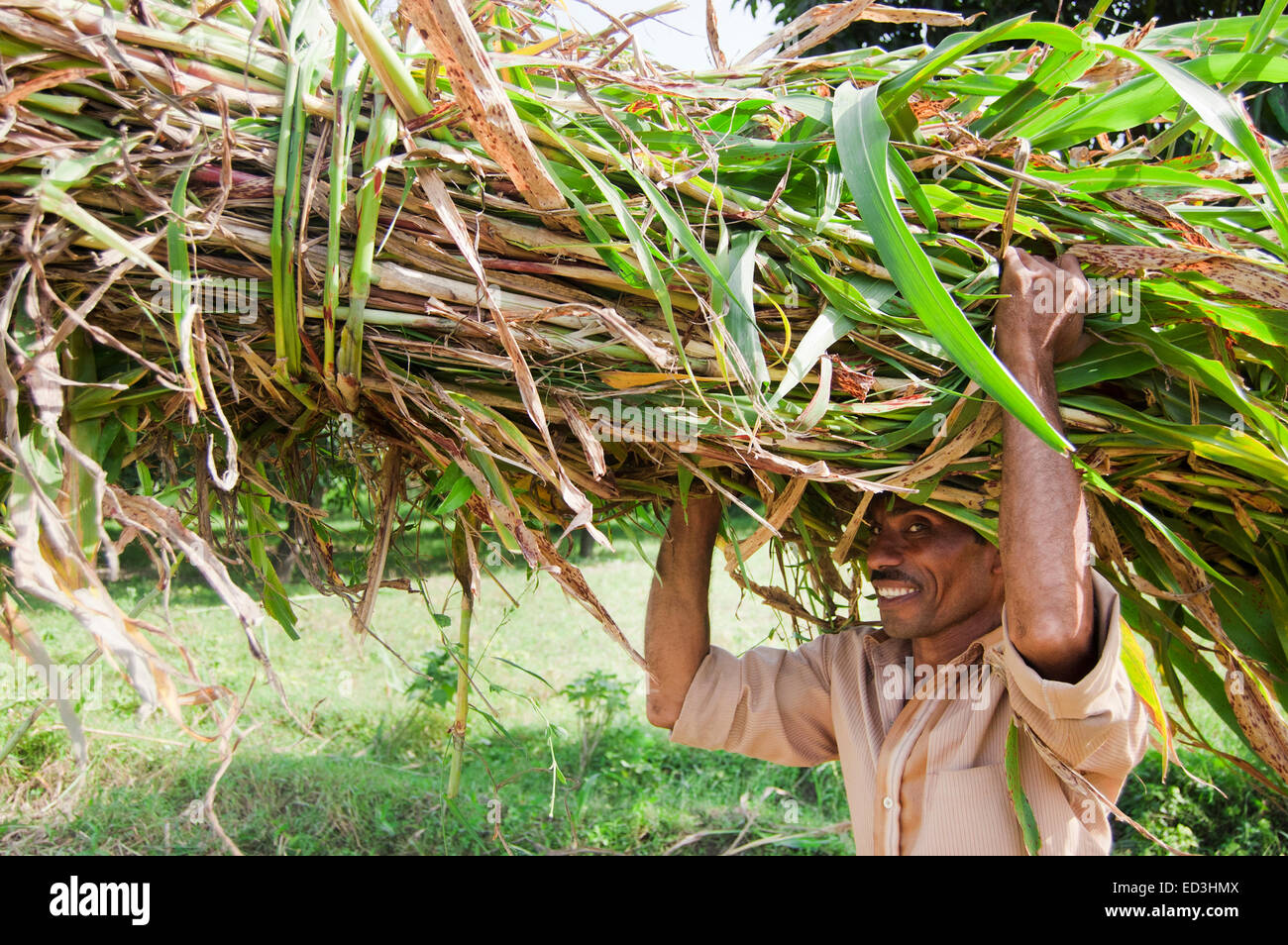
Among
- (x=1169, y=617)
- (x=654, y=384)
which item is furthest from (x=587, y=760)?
(x=654, y=384)

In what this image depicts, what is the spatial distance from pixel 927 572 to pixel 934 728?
25 cm

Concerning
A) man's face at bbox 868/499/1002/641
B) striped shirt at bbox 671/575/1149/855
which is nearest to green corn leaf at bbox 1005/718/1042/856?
striped shirt at bbox 671/575/1149/855

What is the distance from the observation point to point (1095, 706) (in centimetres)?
121

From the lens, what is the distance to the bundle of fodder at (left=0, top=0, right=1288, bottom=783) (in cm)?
87

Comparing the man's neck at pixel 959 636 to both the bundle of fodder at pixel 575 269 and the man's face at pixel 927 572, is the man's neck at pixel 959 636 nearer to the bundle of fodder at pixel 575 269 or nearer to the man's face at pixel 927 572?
the man's face at pixel 927 572

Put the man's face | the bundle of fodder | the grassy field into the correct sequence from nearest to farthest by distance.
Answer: the bundle of fodder, the man's face, the grassy field

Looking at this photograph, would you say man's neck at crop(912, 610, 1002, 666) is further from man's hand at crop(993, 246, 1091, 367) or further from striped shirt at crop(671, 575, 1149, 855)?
man's hand at crop(993, 246, 1091, 367)

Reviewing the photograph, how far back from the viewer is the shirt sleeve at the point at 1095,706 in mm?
1188

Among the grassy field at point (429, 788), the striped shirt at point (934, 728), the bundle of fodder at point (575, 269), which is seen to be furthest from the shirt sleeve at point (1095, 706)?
the grassy field at point (429, 788)

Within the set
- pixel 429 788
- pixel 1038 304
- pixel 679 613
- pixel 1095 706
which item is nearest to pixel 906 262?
pixel 1038 304

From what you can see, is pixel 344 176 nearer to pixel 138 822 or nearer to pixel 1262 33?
pixel 1262 33

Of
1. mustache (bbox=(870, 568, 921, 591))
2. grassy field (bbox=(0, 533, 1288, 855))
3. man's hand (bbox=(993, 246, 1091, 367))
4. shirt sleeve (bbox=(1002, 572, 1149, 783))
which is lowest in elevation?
grassy field (bbox=(0, 533, 1288, 855))

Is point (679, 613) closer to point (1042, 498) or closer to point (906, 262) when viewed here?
point (1042, 498)

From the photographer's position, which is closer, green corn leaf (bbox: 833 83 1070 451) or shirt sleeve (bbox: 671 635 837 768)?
green corn leaf (bbox: 833 83 1070 451)
